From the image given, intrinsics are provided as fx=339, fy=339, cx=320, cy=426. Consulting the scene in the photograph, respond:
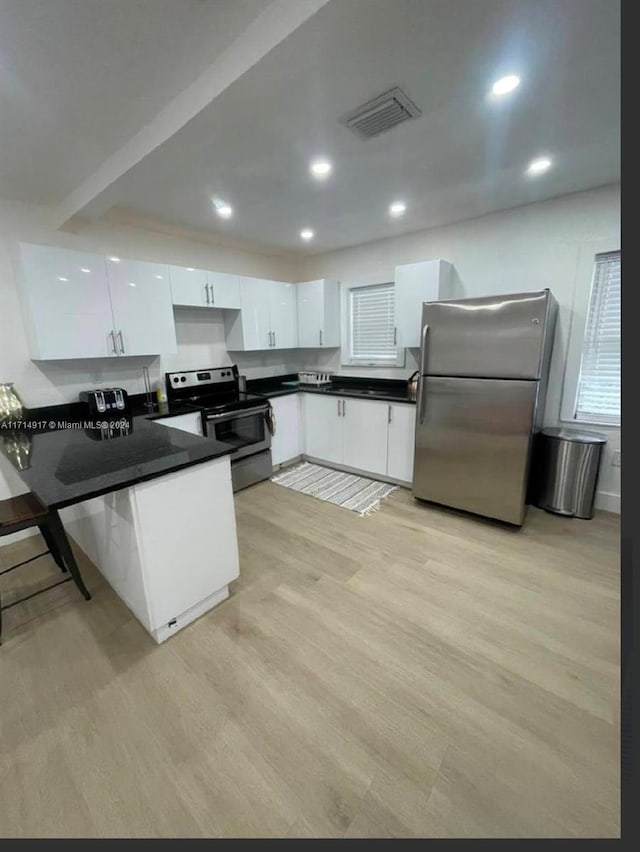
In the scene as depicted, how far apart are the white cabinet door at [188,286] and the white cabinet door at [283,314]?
0.83 m

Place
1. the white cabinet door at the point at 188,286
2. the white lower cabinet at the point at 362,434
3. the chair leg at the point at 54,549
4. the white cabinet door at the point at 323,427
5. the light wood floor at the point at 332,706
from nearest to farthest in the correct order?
1. the light wood floor at the point at 332,706
2. the chair leg at the point at 54,549
3. the white cabinet door at the point at 188,286
4. the white lower cabinet at the point at 362,434
5. the white cabinet door at the point at 323,427

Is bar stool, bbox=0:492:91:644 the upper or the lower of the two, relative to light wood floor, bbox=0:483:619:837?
upper

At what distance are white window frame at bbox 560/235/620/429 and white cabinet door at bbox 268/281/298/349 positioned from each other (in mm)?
2774

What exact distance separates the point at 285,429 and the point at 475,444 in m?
2.00

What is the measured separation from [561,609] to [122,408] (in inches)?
132

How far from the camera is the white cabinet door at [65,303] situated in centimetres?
A: 231

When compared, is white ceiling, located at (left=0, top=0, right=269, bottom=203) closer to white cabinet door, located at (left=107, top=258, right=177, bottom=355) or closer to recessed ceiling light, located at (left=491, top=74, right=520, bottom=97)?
white cabinet door, located at (left=107, top=258, right=177, bottom=355)

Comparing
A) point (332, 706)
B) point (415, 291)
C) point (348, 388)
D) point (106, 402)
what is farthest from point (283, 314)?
point (332, 706)

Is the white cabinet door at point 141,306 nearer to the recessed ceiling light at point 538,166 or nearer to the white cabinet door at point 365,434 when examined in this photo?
the white cabinet door at point 365,434

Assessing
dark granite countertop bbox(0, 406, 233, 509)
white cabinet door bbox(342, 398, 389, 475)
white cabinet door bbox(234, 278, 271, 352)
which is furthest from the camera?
white cabinet door bbox(234, 278, 271, 352)

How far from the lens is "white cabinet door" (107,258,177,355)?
267 cm

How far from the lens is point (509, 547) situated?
8.06 ft

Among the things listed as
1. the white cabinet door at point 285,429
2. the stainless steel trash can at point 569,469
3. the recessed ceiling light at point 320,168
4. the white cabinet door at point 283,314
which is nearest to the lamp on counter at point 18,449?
the white cabinet door at point 285,429

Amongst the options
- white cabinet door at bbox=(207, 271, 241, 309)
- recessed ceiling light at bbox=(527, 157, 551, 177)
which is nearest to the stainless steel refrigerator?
recessed ceiling light at bbox=(527, 157, 551, 177)
